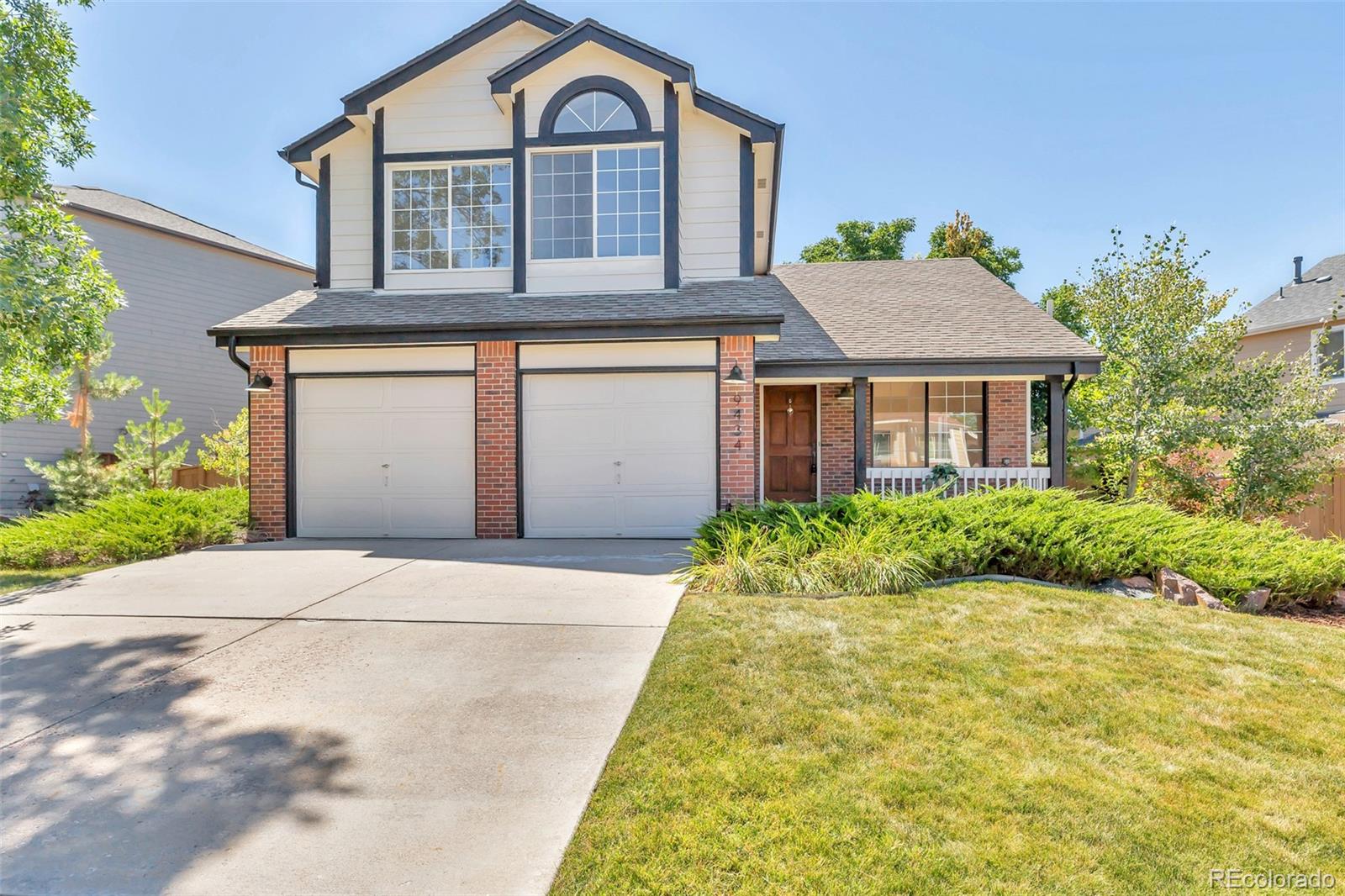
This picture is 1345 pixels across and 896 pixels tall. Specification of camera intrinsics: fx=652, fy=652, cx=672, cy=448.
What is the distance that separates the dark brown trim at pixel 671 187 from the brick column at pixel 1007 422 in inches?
240

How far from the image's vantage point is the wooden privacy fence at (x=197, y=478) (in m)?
14.5

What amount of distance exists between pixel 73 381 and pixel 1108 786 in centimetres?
1678

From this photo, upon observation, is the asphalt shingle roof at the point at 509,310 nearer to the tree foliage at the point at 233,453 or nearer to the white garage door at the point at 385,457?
the white garage door at the point at 385,457

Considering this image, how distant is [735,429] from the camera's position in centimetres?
912

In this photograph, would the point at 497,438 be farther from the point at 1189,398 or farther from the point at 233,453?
the point at 1189,398

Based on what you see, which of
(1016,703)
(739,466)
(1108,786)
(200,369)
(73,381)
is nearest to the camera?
(1108,786)

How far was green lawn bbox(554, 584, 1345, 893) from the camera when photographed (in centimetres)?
240

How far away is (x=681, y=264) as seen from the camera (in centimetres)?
1012

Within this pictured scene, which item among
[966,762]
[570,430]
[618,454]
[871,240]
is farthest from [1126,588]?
[871,240]

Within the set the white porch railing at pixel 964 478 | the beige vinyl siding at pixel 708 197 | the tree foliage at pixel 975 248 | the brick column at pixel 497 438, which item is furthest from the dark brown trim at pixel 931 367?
the tree foliage at pixel 975 248

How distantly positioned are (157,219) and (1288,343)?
2821 centimetres

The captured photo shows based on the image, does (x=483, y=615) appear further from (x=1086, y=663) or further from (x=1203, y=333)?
(x=1203, y=333)

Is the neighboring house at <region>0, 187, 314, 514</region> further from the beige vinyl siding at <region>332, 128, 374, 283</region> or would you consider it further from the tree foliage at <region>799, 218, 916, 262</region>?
the tree foliage at <region>799, 218, 916, 262</region>

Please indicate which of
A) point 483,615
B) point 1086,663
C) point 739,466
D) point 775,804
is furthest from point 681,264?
point 775,804
